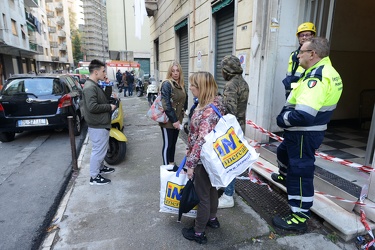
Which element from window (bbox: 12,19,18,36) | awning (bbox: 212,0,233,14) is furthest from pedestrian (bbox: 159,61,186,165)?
window (bbox: 12,19,18,36)

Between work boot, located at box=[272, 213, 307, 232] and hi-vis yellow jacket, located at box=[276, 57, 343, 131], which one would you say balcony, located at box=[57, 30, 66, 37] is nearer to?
hi-vis yellow jacket, located at box=[276, 57, 343, 131]

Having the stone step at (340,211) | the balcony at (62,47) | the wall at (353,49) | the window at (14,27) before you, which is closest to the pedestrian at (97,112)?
the stone step at (340,211)

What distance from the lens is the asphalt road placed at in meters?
2.70

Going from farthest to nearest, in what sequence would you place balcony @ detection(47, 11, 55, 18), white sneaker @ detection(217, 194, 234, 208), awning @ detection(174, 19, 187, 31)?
balcony @ detection(47, 11, 55, 18), awning @ detection(174, 19, 187, 31), white sneaker @ detection(217, 194, 234, 208)

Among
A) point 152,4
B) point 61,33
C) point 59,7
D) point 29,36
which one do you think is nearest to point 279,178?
point 152,4

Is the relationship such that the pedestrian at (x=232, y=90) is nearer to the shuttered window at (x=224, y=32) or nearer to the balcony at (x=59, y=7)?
the shuttered window at (x=224, y=32)

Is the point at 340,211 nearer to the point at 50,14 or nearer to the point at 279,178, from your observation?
the point at 279,178

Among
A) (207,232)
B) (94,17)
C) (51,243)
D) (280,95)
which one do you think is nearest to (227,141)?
(207,232)

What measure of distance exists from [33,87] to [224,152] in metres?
5.79

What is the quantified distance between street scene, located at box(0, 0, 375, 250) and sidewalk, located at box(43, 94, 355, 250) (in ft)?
0.06

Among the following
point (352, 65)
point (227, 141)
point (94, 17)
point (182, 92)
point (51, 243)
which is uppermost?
point (94, 17)

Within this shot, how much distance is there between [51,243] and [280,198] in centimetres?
272

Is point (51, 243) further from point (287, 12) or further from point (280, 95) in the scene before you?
point (287, 12)

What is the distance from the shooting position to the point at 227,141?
82.8 inches
